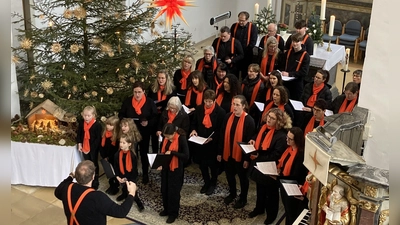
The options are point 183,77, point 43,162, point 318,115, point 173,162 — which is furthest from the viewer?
point 183,77

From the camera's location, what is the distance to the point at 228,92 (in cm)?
638

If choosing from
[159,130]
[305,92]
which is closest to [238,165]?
[159,130]

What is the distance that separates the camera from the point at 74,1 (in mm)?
6289

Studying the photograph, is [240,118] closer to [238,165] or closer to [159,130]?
[238,165]

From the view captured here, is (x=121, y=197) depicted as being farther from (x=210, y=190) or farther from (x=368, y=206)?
(x=368, y=206)

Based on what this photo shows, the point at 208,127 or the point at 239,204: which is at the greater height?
the point at 208,127

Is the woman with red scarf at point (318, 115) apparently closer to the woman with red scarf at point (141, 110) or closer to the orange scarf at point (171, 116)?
the orange scarf at point (171, 116)

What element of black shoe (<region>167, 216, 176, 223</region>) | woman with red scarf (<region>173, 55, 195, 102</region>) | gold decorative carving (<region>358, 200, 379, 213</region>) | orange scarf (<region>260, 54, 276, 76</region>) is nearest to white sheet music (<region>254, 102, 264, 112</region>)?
woman with red scarf (<region>173, 55, 195, 102</region>)

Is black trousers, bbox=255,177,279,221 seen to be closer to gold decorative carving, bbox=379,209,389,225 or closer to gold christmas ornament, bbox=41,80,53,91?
gold decorative carving, bbox=379,209,389,225

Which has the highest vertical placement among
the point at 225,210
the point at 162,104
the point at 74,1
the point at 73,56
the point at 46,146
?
the point at 74,1

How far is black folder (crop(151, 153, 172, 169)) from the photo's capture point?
5133 millimetres

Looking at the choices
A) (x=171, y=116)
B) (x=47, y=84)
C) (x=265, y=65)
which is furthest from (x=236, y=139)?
(x=265, y=65)

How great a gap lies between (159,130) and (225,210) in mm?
1380

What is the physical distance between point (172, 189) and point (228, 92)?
66.8 inches
